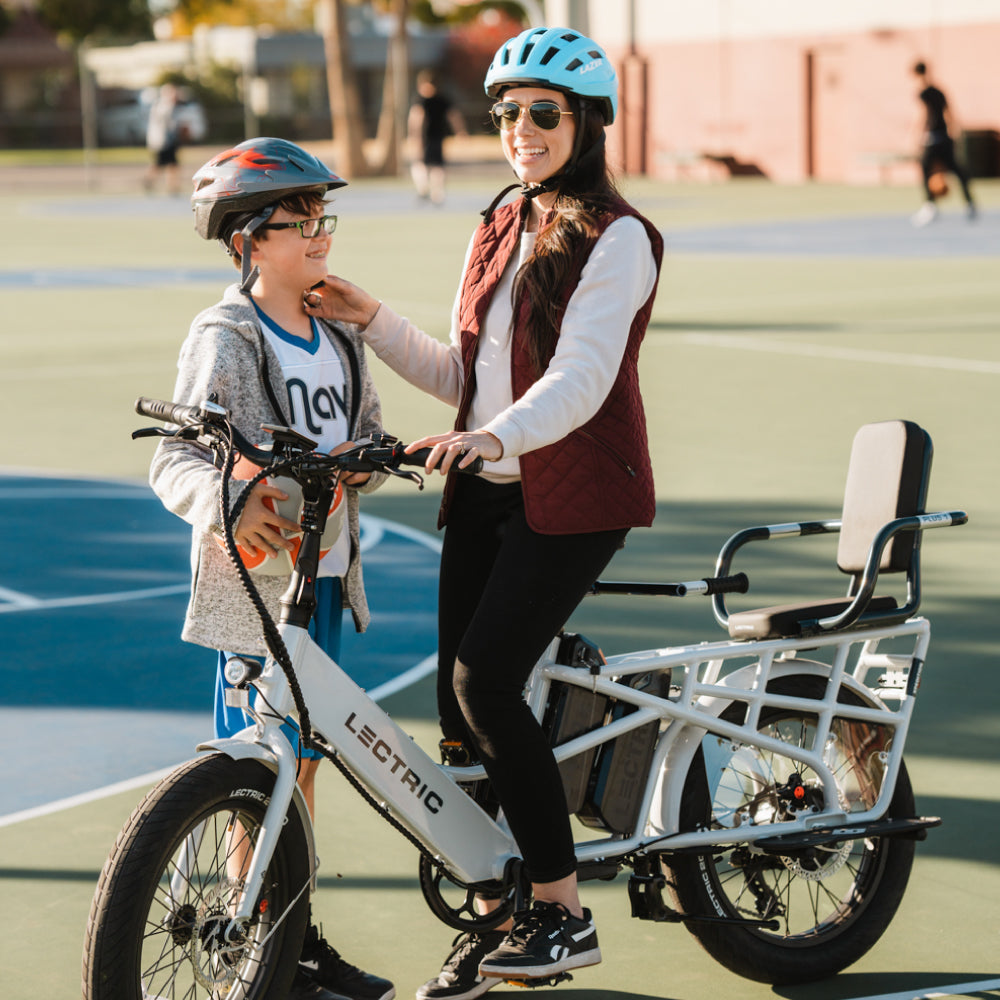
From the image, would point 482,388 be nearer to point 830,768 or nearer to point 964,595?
point 830,768

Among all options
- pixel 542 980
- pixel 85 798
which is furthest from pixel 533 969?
pixel 85 798

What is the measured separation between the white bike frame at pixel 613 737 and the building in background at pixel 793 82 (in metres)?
33.0

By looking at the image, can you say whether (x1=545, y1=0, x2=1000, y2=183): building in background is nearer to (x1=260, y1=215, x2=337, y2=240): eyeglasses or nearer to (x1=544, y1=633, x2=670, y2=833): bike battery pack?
(x1=260, y1=215, x2=337, y2=240): eyeglasses

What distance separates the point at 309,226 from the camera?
3654 mm

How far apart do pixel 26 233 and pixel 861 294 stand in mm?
15096

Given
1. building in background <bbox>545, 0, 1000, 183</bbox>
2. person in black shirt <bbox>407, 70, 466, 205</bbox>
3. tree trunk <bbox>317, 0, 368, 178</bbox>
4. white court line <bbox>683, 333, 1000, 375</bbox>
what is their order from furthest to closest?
tree trunk <bbox>317, 0, 368, 178</bbox> → building in background <bbox>545, 0, 1000, 183</bbox> → person in black shirt <bbox>407, 70, 466, 205</bbox> → white court line <bbox>683, 333, 1000, 375</bbox>

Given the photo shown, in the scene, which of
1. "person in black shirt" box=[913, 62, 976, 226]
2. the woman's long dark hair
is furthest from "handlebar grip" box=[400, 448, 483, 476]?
"person in black shirt" box=[913, 62, 976, 226]

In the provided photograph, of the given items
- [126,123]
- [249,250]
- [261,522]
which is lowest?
[261,522]

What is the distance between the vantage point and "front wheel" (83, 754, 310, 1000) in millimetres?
3141

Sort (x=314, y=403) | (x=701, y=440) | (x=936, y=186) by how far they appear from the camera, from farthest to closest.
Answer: (x=936, y=186), (x=701, y=440), (x=314, y=403)

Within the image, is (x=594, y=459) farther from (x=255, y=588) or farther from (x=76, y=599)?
(x=76, y=599)

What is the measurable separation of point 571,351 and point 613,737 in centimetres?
90

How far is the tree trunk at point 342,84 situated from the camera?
135ft

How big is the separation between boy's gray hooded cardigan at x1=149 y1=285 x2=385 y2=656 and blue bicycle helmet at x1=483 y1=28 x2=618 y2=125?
2.38 feet
